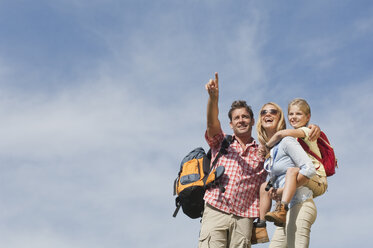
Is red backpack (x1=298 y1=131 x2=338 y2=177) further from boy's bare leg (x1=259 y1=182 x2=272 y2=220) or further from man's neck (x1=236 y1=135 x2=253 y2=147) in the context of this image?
man's neck (x1=236 y1=135 x2=253 y2=147)

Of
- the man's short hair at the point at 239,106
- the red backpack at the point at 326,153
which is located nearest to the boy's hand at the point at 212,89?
the man's short hair at the point at 239,106

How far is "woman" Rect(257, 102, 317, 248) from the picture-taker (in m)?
7.03

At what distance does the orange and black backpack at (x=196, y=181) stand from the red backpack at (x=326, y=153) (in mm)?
1537

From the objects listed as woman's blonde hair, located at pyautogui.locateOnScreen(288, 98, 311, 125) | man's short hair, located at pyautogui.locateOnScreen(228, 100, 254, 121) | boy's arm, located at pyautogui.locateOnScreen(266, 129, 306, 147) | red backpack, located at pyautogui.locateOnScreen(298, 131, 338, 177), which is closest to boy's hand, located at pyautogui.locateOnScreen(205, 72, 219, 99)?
man's short hair, located at pyautogui.locateOnScreen(228, 100, 254, 121)

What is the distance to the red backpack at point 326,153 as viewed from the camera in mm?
7715

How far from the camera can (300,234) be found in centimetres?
698

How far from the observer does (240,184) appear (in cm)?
846

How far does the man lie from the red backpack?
3.38ft

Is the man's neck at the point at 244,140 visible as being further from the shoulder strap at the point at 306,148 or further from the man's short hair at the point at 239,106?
the shoulder strap at the point at 306,148

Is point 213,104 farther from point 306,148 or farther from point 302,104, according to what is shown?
point 306,148

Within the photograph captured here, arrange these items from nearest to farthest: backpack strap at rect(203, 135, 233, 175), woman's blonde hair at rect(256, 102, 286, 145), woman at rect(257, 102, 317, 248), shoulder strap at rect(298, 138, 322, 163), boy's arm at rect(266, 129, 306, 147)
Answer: woman at rect(257, 102, 317, 248)
boy's arm at rect(266, 129, 306, 147)
shoulder strap at rect(298, 138, 322, 163)
woman's blonde hair at rect(256, 102, 286, 145)
backpack strap at rect(203, 135, 233, 175)

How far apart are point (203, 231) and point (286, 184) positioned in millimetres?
1988

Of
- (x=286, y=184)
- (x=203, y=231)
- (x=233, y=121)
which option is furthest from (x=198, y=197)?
(x=286, y=184)

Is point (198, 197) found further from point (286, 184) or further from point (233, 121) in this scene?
point (286, 184)
